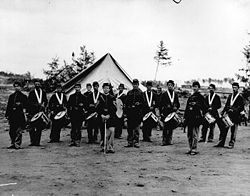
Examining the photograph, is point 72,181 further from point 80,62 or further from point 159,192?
point 80,62

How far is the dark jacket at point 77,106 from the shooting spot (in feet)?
39.1

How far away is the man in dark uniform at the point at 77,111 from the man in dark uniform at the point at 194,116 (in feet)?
10.9

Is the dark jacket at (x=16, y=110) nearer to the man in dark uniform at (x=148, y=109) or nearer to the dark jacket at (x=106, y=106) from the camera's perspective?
the dark jacket at (x=106, y=106)

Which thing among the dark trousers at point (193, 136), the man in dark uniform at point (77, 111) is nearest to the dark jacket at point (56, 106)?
the man in dark uniform at point (77, 111)

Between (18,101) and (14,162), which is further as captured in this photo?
(18,101)

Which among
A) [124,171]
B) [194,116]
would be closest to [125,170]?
[124,171]

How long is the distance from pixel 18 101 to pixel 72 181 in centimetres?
454

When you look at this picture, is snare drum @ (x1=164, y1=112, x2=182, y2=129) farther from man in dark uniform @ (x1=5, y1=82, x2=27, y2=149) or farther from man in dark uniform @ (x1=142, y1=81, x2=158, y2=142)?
man in dark uniform @ (x1=5, y1=82, x2=27, y2=149)

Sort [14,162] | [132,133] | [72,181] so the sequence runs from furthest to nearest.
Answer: [132,133], [14,162], [72,181]

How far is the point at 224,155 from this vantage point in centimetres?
1027

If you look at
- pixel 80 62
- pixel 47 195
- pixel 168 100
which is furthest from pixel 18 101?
pixel 80 62

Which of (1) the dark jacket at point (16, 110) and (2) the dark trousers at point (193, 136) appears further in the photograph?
(1) the dark jacket at point (16, 110)

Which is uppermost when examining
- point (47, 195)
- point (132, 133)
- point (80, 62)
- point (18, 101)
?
point (80, 62)

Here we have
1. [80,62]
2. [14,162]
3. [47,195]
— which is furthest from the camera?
[80,62]
